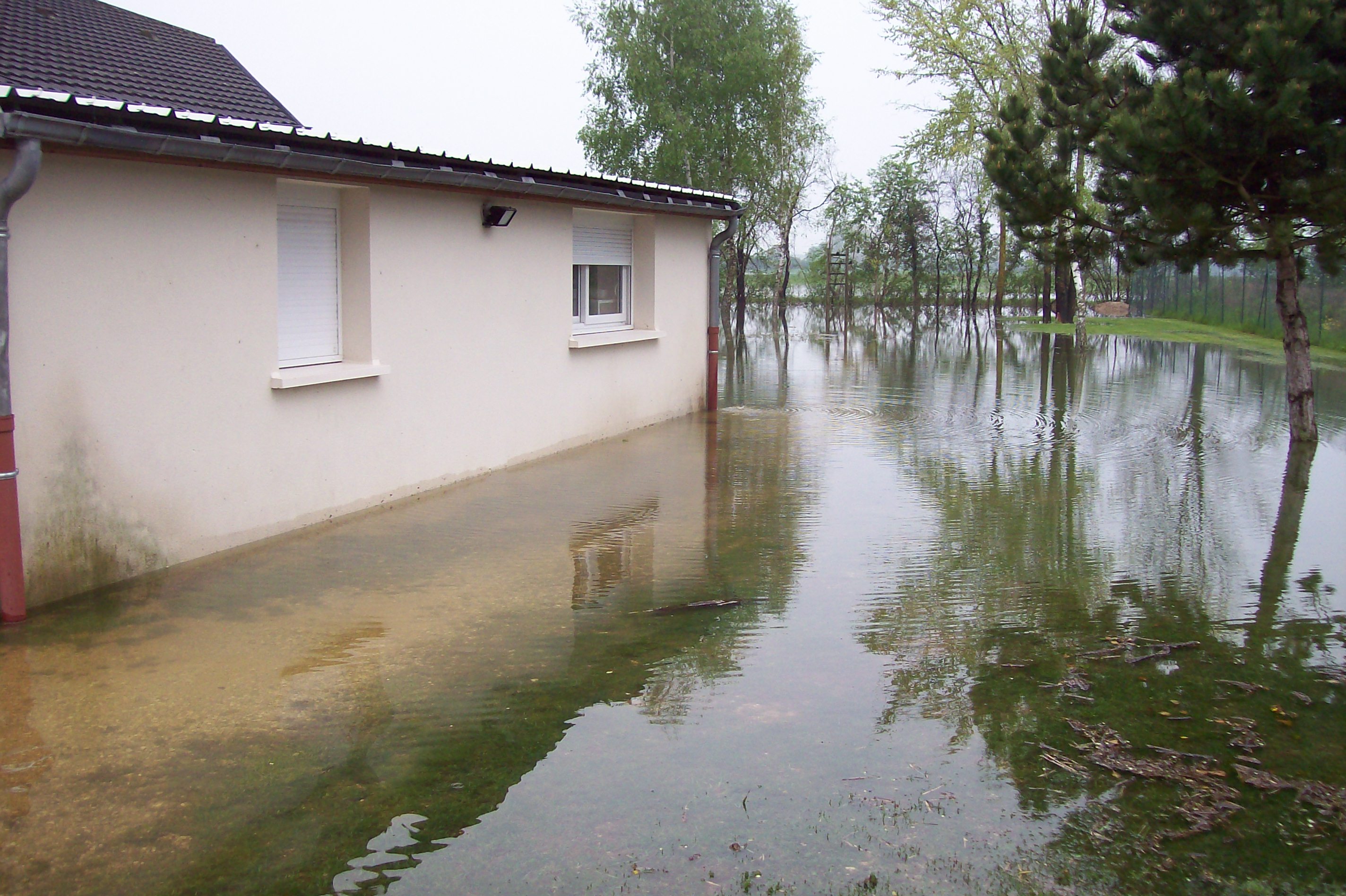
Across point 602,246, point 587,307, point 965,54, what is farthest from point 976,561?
point 965,54

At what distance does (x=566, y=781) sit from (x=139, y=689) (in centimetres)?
206

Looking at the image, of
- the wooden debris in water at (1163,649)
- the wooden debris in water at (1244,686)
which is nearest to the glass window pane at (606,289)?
the wooden debris in water at (1163,649)

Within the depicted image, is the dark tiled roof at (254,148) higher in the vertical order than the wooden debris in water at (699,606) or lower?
higher

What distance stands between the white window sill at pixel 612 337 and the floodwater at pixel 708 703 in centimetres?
278

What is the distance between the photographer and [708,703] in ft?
16.2

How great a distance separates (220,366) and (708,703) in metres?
4.00

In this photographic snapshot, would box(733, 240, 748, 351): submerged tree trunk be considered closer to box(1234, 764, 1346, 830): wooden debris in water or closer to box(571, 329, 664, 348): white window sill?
box(571, 329, 664, 348): white window sill

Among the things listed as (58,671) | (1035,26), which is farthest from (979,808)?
(1035,26)

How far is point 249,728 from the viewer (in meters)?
4.52

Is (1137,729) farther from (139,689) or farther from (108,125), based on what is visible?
(108,125)

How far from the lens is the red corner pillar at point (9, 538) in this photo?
18.2 ft

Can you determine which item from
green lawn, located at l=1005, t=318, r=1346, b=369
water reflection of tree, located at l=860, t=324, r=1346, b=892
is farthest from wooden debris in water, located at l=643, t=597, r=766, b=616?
green lawn, located at l=1005, t=318, r=1346, b=369

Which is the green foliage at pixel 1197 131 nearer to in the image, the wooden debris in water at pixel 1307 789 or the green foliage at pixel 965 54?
the wooden debris in water at pixel 1307 789

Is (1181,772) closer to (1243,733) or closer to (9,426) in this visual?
(1243,733)
